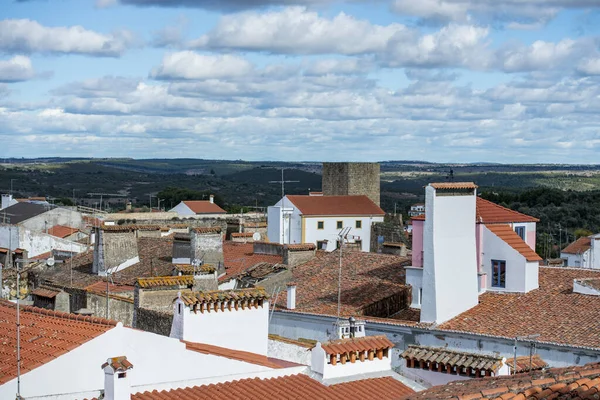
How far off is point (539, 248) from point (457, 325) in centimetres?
4081

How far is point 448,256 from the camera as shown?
84.4 feet

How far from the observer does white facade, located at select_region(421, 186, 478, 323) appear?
82.9 feet

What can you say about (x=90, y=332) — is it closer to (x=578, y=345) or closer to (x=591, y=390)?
(x=591, y=390)

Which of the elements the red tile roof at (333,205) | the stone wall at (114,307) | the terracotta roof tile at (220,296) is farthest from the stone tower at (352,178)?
the terracotta roof tile at (220,296)

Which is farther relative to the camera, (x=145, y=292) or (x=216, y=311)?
(x=145, y=292)

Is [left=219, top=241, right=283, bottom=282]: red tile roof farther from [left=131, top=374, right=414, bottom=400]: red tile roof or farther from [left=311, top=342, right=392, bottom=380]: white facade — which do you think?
[left=131, top=374, right=414, bottom=400]: red tile roof

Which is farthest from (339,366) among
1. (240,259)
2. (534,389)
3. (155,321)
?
(240,259)

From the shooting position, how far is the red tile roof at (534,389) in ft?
33.6

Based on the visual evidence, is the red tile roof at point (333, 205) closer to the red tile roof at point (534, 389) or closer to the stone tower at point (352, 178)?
the stone tower at point (352, 178)

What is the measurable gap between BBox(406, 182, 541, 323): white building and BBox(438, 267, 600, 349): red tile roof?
34 cm

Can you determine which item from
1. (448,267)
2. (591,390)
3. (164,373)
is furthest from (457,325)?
(591,390)

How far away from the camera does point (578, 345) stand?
22188 millimetres

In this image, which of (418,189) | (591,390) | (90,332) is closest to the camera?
(591,390)

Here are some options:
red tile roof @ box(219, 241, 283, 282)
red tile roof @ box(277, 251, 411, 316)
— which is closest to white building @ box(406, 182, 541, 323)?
red tile roof @ box(277, 251, 411, 316)
